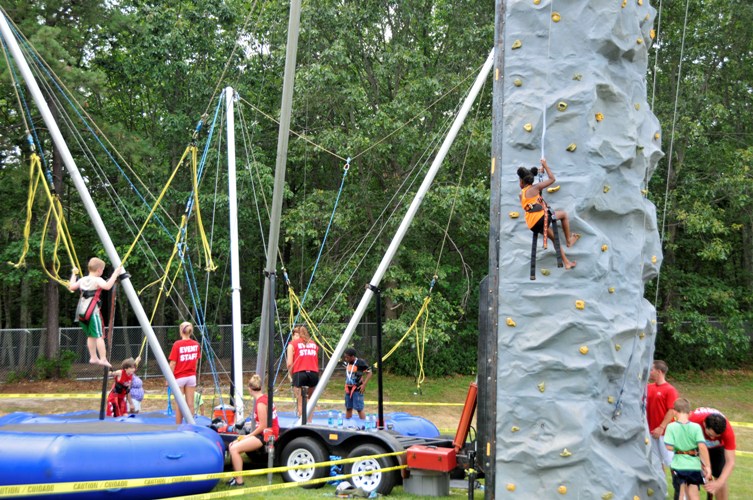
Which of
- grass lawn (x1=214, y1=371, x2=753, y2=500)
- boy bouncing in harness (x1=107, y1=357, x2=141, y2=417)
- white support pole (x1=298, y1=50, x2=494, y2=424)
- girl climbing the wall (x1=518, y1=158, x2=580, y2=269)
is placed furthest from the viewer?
grass lawn (x1=214, y1=371, x2=753, y2=500)

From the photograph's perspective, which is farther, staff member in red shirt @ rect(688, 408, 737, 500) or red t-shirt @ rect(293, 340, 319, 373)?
red t-shirt @ rect(293, 340, 319, 373)

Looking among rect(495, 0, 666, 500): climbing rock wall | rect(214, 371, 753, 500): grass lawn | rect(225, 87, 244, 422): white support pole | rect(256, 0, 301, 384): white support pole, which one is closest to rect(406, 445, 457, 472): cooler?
rect(495, 0, 666, 500): climbing rock wall

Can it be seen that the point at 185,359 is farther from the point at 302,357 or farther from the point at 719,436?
the point at 719,436

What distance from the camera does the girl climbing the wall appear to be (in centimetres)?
777

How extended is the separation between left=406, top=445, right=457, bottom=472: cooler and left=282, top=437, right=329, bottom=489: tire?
4.47 ft

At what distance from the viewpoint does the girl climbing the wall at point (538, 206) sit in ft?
25.5

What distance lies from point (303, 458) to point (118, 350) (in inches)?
605

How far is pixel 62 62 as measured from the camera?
20641mm

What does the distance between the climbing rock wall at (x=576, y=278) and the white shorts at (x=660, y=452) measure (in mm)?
343

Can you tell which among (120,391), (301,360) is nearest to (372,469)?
(301,360)

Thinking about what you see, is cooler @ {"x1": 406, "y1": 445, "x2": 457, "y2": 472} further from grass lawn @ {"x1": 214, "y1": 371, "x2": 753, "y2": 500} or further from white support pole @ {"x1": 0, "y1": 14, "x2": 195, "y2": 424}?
grass lawn @ {"x1": 214, "y1": 371, "x2": 753, "y2": 500}

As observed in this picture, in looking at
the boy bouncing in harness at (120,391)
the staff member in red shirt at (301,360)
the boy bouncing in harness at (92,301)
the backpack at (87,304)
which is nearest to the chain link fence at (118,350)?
the boy bouncing in harness at (120,391)

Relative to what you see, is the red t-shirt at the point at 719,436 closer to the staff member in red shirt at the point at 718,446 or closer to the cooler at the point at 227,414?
the staff member in red shirt at the point at 718,446

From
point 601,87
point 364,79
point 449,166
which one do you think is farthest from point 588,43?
point 364,79
